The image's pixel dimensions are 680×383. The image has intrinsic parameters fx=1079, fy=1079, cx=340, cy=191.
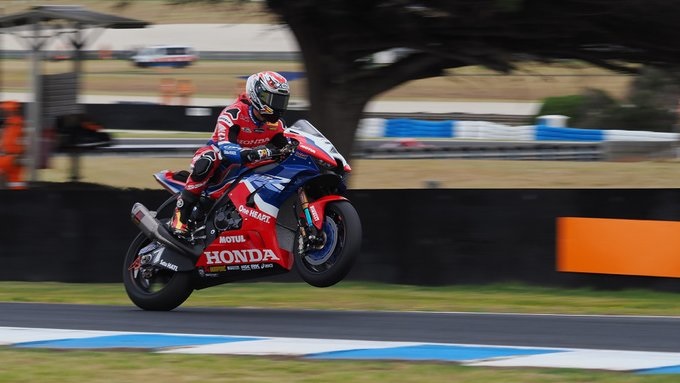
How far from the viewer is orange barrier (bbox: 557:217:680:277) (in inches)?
394

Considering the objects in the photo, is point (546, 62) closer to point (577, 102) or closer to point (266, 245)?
point (266, 245)

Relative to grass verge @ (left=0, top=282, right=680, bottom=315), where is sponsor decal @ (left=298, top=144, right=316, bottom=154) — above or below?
above

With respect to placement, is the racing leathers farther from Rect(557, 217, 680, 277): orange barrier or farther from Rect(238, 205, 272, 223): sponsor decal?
Rect(557, 217, 680, 277): orange barrier

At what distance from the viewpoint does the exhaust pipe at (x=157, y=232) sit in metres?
8.68

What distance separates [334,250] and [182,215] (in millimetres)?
1434

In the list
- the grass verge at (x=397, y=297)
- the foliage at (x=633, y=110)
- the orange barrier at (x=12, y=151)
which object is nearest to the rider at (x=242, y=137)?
the grass verge at (x=397, y=297)

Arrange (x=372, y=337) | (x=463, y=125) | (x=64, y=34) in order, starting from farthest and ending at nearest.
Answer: (x=463, y=125)
(x=64, y=34)
(x=372, y=337)

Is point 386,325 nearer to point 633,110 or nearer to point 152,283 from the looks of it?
point 152,283

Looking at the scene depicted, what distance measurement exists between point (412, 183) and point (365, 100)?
854 cm

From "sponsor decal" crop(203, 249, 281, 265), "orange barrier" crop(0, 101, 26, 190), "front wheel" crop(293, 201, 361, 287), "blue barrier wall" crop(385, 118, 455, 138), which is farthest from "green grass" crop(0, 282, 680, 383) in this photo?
"blue barrier wall" crop(385, 118, 455, 138)

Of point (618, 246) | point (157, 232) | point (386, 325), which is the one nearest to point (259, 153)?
point (157, 232)

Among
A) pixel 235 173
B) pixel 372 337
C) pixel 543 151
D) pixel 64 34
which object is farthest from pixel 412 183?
pixel 372 337

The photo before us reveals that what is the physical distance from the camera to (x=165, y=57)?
48312 millimetres

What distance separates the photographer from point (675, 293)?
9969 mm
